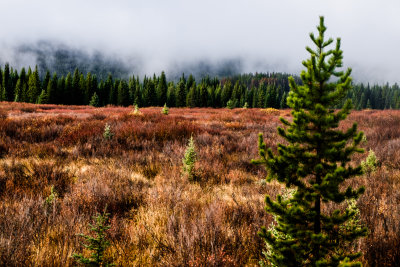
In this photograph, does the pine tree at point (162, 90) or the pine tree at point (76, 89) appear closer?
the pine tree at point (76, 89)

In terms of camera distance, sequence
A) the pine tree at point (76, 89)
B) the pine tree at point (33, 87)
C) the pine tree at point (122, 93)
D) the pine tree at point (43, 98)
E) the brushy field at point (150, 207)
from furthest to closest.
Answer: the pine tree at point (122, 93) < the pine tree at point (76, 89) < the pine tree at point (33, 87) < the pine tree at point (43, 98) < the brushy field at point (150, 207)

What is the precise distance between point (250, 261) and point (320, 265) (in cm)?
100

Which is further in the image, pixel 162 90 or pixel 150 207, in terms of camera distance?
pixel 162 90

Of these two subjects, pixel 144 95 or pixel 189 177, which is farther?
pixel 144 95

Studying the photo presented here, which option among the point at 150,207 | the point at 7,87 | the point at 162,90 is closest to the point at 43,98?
the point at 7,87

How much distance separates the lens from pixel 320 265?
46.2 inches

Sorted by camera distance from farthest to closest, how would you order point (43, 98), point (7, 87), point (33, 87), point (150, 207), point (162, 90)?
point (162, 90)
point (7, 87)
point (33, 87)
point (43, 98)
point (150, 207)

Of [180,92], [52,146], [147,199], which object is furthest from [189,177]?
[180,92]

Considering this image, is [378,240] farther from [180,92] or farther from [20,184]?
[180,92]

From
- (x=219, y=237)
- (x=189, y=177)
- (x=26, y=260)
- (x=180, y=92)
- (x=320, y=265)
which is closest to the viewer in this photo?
(x=320, y=265)

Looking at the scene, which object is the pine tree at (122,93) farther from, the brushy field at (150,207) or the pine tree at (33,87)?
the brushy field at (150,207)

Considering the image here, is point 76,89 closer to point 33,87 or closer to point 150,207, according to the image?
point 33,87

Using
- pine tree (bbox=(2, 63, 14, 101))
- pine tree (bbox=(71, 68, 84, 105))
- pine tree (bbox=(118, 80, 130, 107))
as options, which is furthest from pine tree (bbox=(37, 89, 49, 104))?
pine tree (bbox=(118, 80, 130, 107))

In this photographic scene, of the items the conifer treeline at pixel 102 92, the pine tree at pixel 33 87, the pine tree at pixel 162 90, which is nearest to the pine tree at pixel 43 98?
the conifer treeline at pixel 102 92
